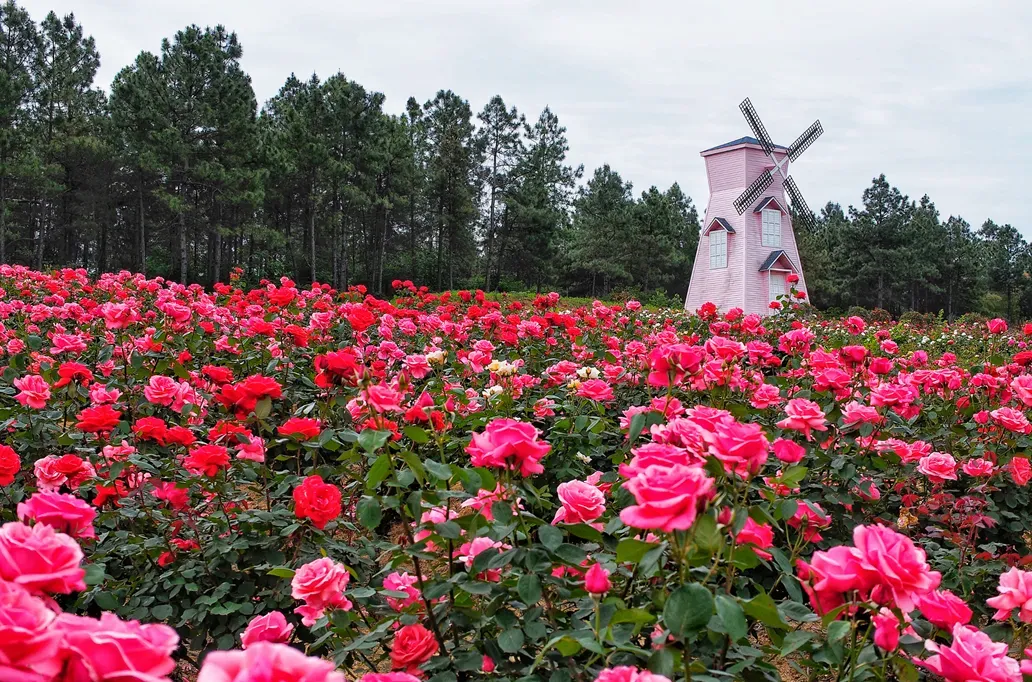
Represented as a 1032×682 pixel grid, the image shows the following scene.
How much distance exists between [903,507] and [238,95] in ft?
93.8

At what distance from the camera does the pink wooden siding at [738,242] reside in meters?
22.4

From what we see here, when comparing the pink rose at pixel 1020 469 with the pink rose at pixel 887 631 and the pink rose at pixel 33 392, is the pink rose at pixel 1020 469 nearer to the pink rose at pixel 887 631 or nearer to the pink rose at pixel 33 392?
the pink rose at pixel 887 631

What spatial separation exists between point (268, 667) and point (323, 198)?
35067 mm

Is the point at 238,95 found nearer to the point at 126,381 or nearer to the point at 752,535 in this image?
the point at 126,381

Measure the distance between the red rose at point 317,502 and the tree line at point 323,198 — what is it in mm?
26497

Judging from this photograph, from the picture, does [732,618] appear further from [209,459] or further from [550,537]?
[209,459]

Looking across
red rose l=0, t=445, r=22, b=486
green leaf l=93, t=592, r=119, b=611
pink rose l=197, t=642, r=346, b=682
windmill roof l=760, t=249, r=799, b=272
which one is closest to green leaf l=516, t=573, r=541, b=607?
pink rose l=197, t=642, r=346, b=682

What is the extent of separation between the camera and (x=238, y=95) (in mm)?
27188

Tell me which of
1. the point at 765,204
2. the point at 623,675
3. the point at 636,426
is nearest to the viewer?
the point at 623,675

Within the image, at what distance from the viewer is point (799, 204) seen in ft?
86.9

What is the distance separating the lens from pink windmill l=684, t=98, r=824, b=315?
73.9ft

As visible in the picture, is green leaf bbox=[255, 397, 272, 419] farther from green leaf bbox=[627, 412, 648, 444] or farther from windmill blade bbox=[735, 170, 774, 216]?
windmill blade bbox=[735, 170, 774, 216]

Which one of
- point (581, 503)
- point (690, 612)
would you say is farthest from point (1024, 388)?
point (690, 612)

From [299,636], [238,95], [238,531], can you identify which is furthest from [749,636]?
[238,95]
